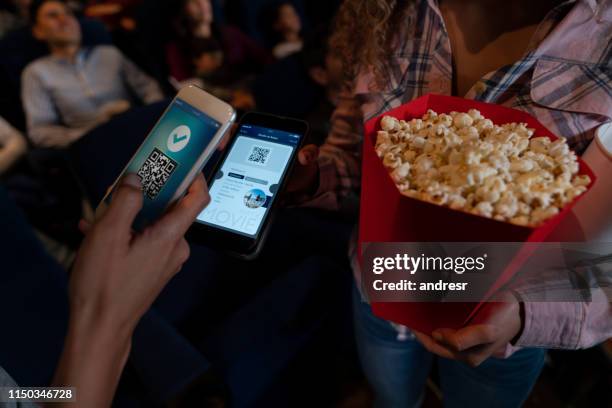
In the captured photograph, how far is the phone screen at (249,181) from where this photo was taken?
2.18ft

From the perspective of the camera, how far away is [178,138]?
0.59 meters

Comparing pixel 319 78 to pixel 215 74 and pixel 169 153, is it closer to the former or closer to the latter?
pixel 215 74

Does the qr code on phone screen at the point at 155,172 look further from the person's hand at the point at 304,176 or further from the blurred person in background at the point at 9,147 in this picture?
the blurred person in background at the point at 9,147

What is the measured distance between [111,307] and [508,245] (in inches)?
16.6

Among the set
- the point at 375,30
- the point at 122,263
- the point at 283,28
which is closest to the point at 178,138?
the point at 122,263

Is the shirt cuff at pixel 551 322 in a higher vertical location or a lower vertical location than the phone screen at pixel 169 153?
lower

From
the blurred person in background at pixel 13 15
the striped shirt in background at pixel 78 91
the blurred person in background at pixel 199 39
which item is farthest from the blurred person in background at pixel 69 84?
the blurred person in background at pixel 13 15

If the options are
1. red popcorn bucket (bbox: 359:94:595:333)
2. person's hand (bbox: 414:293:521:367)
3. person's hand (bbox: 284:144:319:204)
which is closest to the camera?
red popcorn bucket (bbox: 359:94:595:333)

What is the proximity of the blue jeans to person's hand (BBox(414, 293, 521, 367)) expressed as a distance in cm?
19

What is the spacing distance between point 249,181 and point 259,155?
6 cm

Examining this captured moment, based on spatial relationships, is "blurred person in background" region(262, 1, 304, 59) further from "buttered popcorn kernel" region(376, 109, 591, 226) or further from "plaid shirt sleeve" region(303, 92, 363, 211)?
"buttered popcorn kernel" region(376, 109, 591, 226)

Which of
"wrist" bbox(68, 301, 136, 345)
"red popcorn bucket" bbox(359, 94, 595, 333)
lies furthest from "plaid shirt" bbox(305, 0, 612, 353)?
"wrist" bbox(68, 301, 136, 345)

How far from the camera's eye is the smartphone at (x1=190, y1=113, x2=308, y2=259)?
25.9 inches

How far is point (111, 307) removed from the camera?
39 centimetres
